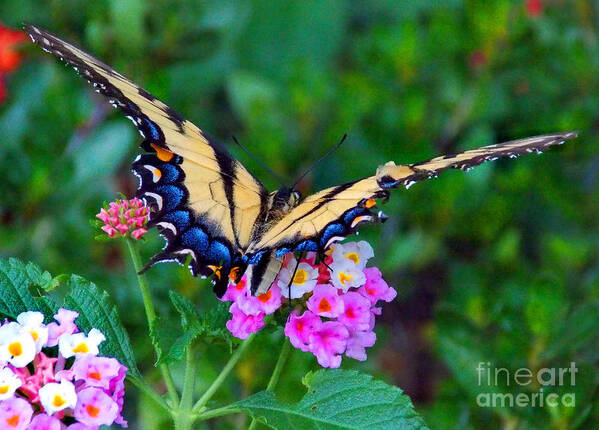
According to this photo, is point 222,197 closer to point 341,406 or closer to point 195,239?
point 195,239

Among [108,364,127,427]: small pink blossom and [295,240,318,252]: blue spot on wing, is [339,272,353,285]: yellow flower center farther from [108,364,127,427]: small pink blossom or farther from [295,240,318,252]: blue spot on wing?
[108,364,127,427]: small pink blossom

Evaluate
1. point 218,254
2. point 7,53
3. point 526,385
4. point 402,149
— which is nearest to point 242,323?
point 218,254

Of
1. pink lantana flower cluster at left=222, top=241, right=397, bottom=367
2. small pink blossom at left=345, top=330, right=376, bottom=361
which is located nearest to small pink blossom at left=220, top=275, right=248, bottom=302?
pink lantana flower cluster at left=222, top=241, right=397, bottom=367

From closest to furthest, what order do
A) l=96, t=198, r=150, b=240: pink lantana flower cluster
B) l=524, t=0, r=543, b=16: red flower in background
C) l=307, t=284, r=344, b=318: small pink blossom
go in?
l=307, t=284, r=344, b=318: small pink blossom, l=96, t=198, r=150, b=240: pink lantana flower cluster, l=524, t=0, r=543, b=16: red flower in background

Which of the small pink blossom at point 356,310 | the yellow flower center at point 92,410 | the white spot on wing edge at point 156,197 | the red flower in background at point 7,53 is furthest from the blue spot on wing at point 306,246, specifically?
the red flower in background at point 7,53

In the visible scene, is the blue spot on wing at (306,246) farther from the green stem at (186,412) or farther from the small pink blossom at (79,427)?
the small pink blossom at (79,427)
